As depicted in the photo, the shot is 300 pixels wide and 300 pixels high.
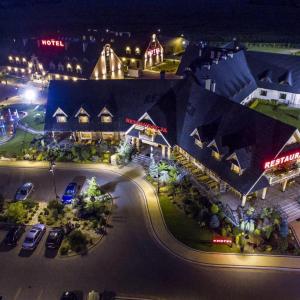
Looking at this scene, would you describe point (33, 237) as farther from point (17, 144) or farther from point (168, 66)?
point (168, 66)

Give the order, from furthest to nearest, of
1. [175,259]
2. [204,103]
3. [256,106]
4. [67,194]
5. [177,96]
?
1. [256,106]
2. [177,96]
3. [204,103]
4. [67,194]
5. [175,259]

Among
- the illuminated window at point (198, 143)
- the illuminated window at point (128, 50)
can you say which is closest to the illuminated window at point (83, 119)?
the illuminated window at point (198, 143)

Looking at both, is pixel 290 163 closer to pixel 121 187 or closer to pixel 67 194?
pixel 121 187

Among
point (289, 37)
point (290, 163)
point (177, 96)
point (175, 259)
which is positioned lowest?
point (175, 259)

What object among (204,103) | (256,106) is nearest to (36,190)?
(204,103)

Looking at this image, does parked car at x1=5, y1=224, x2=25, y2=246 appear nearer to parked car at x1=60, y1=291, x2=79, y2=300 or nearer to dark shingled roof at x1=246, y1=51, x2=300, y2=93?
parked car at x1=60, y1=291, x2=79, y2=300

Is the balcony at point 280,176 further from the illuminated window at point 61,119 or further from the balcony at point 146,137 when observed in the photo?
the illuminated window at point 61,119

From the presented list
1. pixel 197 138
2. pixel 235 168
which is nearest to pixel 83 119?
pixel 197 138
